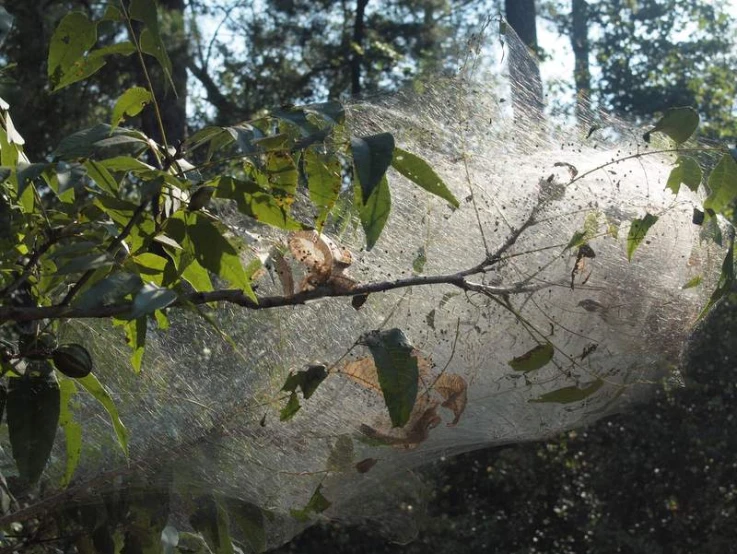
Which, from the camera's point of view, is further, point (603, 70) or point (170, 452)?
point (603, 70)

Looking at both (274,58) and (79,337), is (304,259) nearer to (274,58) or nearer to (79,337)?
(79,337)

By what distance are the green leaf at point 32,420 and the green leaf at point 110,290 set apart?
0.51 ft

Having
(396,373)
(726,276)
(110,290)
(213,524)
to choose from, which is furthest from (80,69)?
(726,276)

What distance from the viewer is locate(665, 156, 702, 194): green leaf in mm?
1060

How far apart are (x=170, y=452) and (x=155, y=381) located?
0.32 feet

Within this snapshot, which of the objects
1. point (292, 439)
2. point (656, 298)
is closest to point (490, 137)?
point (656, 298)

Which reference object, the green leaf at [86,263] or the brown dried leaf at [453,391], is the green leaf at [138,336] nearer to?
the green leaf at [86,263]

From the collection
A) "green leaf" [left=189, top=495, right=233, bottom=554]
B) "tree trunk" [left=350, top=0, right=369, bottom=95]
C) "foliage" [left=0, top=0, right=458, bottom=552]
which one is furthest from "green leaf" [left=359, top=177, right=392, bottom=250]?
"tree trunk" [left=350, top=0, right=369, bottom=95]

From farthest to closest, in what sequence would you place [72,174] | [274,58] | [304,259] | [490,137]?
[274,58], [490,137], [304,259], [72,174]

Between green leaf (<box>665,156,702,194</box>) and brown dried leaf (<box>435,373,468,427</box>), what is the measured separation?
34cm

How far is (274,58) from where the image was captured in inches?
348

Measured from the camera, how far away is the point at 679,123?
108cm

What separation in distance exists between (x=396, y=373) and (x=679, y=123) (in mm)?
409

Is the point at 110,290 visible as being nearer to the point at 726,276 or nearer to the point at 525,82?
the point at 726,276
